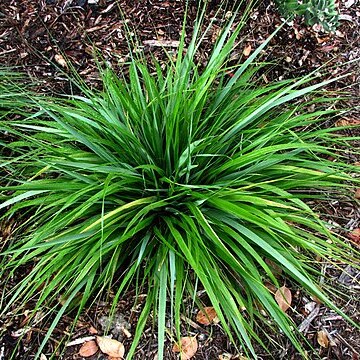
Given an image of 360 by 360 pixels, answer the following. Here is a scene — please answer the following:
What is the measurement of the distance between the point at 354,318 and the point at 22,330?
135 centimetres

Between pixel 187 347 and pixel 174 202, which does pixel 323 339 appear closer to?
pixel 187 347

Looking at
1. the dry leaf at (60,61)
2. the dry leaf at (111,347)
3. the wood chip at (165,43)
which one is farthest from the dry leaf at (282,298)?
the dry leaf at (60,61)

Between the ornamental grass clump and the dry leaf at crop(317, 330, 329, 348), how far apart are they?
4.5 inches

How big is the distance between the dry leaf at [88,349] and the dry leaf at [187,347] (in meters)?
0.31

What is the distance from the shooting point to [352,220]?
2340mm

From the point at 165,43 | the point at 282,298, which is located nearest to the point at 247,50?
the point at 165,43

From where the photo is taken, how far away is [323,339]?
209 centimetres

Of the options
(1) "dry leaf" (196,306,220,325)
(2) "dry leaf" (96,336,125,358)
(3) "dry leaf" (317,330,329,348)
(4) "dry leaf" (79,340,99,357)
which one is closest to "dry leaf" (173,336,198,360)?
(1) "dry leaf" (196,306,220,325)

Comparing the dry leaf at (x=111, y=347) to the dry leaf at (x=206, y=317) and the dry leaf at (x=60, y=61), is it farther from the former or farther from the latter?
the dry leaf at (x=60, y=61)

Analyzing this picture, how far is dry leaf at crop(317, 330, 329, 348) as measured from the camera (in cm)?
208

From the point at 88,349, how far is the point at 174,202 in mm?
667

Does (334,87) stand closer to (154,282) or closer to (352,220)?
(352,220)

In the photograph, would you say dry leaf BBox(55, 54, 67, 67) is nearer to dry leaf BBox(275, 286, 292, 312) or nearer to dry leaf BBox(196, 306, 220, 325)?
dry leaf BBox(196, 306, 220, 325)

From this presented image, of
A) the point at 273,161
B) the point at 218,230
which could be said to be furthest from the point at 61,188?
the point at 273,161
